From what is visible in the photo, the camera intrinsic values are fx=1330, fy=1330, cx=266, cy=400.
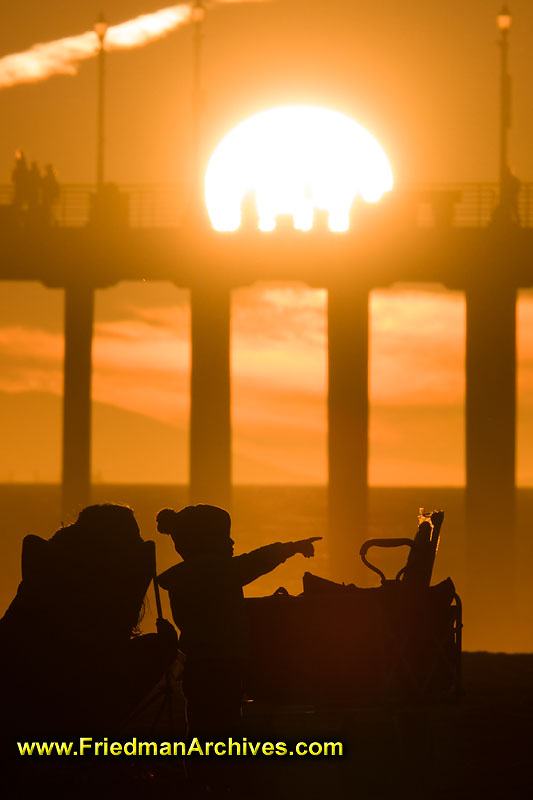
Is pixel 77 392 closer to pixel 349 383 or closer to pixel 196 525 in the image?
pixel 349 383

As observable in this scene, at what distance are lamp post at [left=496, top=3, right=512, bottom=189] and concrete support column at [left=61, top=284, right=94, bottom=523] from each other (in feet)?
44.2

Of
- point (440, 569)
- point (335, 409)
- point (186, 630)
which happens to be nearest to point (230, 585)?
point (186, 630)

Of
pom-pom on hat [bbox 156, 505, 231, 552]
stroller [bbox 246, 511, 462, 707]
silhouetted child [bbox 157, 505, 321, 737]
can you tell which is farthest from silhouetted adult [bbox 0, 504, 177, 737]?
stroller [bbox 246, 511, 462, 707]

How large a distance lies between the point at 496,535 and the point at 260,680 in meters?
35.1

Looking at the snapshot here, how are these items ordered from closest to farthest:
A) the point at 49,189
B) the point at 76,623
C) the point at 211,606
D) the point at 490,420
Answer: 1. the point at 76,623
2. the point at 211,606
3. the point at 49,189
4. the point at 490,420

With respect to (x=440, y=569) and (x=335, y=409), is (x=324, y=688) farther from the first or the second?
(x=440, y=569)

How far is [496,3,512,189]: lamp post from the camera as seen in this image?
38.6 metres

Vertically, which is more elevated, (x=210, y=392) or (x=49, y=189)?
(x=49, y=189)

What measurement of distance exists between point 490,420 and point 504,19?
1219cm

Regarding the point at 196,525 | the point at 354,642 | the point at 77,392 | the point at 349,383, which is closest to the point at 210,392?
the point at 349,383

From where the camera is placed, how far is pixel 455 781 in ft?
26.8

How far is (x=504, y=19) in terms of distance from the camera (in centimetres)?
3972

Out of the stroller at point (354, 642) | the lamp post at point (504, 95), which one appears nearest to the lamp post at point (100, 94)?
the lamp post at point (504, 95)

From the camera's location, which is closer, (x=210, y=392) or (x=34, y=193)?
(x=34, y=193)
